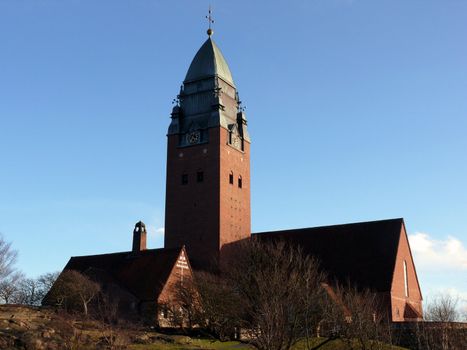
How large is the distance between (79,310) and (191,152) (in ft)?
73.1

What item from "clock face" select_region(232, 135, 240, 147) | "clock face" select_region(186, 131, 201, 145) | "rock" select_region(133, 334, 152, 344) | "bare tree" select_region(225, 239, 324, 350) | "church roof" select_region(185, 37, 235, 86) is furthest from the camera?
"church roof" select_region(185, 37, 235, 86)

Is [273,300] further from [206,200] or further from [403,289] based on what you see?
[206,200]

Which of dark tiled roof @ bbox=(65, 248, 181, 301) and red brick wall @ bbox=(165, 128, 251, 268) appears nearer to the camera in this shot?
dark tiled roof @ bbox=(65, 248, 181, 301)

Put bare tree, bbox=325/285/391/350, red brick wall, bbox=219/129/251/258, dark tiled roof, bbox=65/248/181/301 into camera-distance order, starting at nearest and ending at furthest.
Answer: bare tree, bbox=325/285/391/350
dark tiled roof, bbox=65/248/181/301
red brick wall, bbox=219/129/251/258

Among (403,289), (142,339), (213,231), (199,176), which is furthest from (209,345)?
(199,176)

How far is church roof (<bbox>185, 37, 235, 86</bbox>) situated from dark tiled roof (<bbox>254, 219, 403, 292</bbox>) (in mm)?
18970

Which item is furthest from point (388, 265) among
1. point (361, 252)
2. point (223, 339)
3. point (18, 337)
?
point (18, 337)

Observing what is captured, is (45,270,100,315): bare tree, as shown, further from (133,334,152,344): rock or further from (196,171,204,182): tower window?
(196,171,204,182): tower window

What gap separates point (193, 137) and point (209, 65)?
846 centimetres

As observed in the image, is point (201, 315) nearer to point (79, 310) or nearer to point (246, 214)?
point (79, 310)

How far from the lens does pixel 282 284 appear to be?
32.0 meters

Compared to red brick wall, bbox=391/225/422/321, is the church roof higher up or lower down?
higher up

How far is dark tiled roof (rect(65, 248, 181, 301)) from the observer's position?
51.7m

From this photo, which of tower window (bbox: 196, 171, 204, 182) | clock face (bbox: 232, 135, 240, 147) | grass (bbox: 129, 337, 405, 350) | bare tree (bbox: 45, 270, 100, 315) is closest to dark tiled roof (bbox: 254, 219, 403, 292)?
tower window (bbox: 196, 171, 204, 182)
